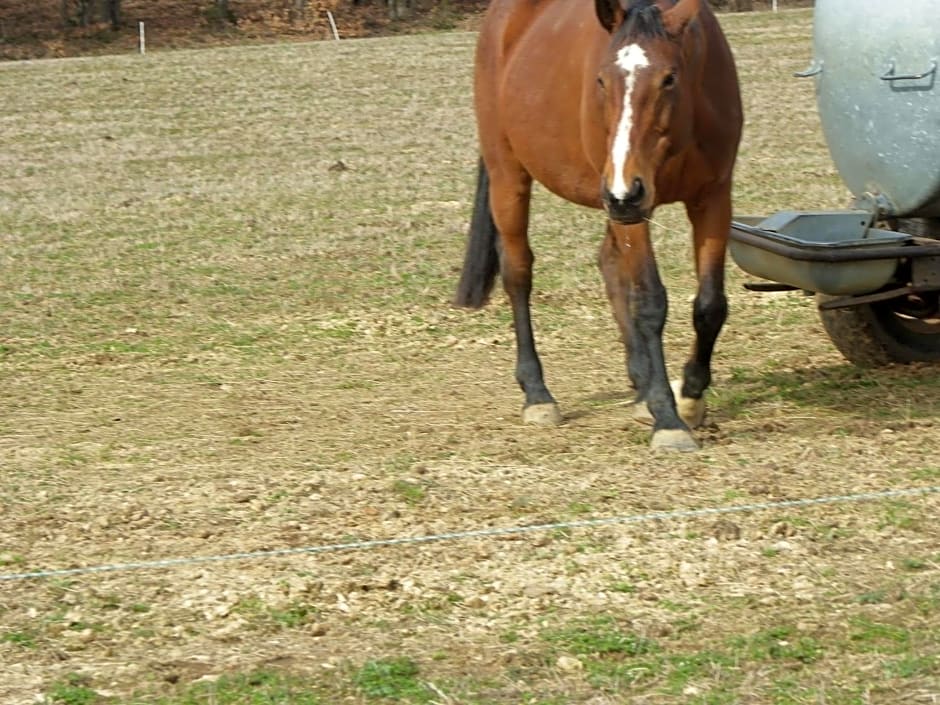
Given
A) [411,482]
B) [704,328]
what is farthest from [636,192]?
[411,482]

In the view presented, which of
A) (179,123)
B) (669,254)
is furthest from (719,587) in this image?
(179,123)

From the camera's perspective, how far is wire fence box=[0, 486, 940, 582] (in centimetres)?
512

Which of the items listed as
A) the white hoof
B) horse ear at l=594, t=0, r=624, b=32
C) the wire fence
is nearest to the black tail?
the white hoof

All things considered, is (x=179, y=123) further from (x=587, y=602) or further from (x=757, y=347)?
(x=587, y=602)

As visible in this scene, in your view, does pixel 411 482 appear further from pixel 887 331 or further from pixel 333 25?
pixel 333 25

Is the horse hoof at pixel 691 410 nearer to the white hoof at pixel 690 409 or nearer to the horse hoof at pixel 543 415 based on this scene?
the white hoof at pixel 690 409

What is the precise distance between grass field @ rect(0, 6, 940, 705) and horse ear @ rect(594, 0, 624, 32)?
1759mm

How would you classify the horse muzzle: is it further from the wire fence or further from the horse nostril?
the wire fence

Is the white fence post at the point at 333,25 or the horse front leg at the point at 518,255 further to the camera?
the white fence post at the point at 333,25

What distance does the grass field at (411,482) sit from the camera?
432 centimetres

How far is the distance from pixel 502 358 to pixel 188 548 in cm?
361

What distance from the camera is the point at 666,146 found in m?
5.96

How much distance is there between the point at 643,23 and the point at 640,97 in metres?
0.30

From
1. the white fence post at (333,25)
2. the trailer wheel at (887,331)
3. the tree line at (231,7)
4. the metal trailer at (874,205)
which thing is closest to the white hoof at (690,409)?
the metal trailer at (874,205)
